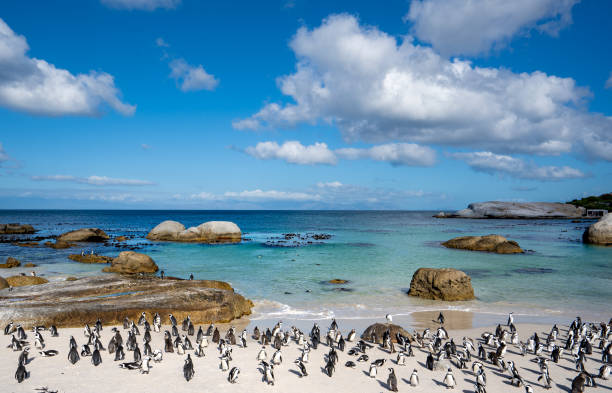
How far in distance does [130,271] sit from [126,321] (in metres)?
16.5

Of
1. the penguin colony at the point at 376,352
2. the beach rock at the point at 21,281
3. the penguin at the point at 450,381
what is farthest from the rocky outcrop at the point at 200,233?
the penguin at the point at 450,381

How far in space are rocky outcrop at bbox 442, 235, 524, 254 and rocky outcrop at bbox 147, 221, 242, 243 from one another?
3230 cm

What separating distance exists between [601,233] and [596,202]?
130529 millimetres

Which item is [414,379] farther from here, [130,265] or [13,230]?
[13,230]

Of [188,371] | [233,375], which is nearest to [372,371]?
[233,375]

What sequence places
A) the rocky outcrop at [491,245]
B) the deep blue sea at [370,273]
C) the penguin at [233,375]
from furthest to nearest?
the rocky outcrop at [491,245] < the deep blue sea at [370,273] < the penguin at [233,375]

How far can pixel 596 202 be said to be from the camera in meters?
156

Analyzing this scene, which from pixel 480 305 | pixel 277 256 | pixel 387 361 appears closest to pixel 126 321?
pixel 387 361

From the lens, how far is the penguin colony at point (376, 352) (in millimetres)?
10977

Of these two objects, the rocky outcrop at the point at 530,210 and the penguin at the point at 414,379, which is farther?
the rocky outcrop at the point at 530,210

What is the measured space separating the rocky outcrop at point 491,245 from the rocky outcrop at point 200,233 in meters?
32.3

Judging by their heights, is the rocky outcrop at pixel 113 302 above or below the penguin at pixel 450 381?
above

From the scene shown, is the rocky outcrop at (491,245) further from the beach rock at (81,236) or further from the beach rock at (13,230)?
the beach rock at (13,230)

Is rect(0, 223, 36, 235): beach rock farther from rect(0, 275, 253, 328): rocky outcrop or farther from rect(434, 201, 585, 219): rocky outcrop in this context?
rect(434, 201, 585, 219): rocky outcrop
